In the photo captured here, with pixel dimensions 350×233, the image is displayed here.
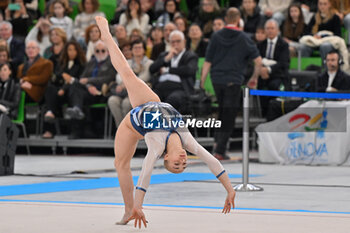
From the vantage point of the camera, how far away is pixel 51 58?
1575cm

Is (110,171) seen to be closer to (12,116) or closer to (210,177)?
(210,177)

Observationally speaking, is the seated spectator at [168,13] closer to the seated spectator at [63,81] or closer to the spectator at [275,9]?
the spectator at [275,9]

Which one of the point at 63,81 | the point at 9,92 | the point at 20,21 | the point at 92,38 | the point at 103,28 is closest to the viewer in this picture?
the point at 103,28

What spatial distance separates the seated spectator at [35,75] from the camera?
49.2ft

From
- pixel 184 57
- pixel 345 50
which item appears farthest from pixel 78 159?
pixel 345 50

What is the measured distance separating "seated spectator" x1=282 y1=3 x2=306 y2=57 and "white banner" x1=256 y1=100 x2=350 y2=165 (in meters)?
3.08

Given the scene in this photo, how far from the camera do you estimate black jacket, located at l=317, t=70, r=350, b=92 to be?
Answer: 13.1m

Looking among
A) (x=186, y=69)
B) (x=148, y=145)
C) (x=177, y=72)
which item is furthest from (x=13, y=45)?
(x=148, y=145)

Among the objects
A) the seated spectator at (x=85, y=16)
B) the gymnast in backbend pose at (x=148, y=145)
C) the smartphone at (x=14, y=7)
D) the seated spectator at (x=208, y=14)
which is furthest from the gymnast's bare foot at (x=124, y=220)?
the smartphone at (x=14, y=7)

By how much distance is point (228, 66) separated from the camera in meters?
12.8

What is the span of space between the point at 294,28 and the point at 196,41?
80.7 inches

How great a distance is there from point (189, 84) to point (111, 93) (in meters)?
1.59

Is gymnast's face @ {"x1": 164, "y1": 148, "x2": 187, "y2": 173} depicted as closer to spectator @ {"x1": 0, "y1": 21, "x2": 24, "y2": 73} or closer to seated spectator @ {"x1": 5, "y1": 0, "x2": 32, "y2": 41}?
spectator @ {"x1": 0, "y1": 21, "x2": 24, "y2": 73}

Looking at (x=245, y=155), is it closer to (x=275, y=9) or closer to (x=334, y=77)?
(x=334, y=77)
